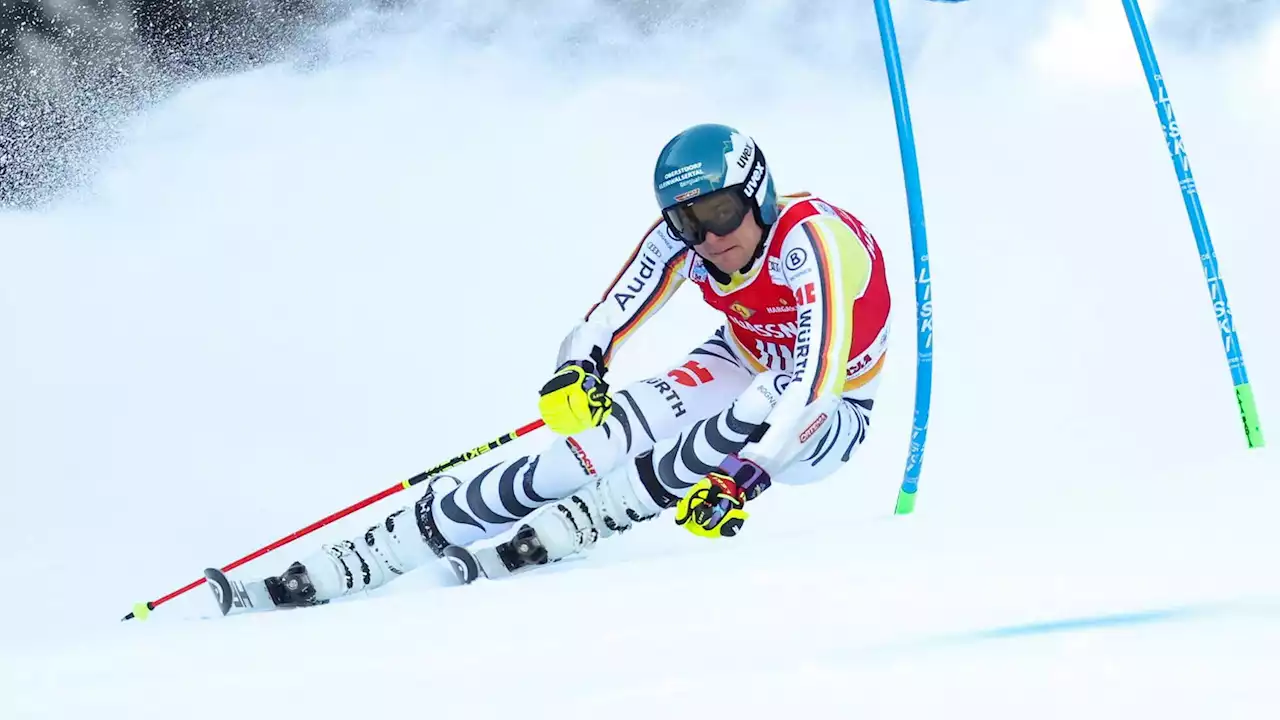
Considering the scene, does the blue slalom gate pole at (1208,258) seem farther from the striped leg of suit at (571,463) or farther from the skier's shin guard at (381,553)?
the skier's shin guard at (381,553)

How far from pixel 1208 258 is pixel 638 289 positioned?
1.55m

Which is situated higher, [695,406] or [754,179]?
[754,179]

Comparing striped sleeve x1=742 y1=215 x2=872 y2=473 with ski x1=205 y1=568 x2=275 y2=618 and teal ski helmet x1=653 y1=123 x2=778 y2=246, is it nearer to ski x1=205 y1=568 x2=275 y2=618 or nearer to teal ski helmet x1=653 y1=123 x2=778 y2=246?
teal ski helmet x1=653 y1=123 x2=778 y2=246

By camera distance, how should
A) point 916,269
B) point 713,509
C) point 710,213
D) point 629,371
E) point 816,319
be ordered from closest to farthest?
point 713,509 < point 816,319 < point 710,213 < point 916,269 < point 629,371

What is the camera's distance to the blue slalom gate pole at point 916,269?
3.38m

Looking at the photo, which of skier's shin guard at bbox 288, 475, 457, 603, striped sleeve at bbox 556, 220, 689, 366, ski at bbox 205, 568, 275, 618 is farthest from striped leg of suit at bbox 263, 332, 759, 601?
striped sleeve at bbox 556, 220, 689, 366

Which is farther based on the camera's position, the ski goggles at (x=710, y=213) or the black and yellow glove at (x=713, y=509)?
the ski goggles at (x=710, y=213)

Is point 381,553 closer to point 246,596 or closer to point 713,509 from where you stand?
point 246,596

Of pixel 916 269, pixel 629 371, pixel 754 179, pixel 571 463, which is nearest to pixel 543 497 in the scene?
pixel 571 463

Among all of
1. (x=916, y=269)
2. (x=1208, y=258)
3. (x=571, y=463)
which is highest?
(x=916, y=269)

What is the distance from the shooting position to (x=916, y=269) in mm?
3428

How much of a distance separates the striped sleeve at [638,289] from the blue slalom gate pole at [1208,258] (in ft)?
4.45

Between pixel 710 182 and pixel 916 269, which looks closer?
pixel 710 182

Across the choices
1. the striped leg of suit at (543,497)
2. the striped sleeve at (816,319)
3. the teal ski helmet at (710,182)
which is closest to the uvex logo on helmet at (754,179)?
the teal ski helmet at (710,182)
